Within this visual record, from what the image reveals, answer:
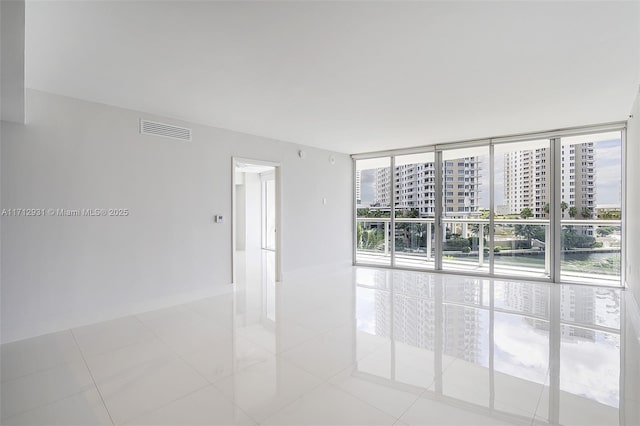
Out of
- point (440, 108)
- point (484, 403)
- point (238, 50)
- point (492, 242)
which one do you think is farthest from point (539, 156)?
point (238, 50)

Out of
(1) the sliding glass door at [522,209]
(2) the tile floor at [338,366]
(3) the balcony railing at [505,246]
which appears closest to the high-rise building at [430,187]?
(3) the balcony railing at [505,246]

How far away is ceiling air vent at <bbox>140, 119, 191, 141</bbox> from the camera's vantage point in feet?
12.6

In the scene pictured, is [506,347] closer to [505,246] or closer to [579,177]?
[505,246]

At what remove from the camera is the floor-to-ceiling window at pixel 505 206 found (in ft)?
15.9

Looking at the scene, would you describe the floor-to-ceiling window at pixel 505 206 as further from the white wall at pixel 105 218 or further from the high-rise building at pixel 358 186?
the white wall at pixel 105 218

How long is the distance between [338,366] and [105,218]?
305 centimetres

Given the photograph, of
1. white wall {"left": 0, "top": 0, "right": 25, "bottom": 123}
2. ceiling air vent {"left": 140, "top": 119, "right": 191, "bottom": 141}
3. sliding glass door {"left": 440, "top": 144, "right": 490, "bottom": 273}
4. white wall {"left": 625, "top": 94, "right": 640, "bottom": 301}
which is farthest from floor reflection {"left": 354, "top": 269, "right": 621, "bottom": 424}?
ceiling air vent {"left": 140, "top": 119, "right": 191, "bottom": 141}

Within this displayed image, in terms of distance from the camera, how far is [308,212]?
5.96m

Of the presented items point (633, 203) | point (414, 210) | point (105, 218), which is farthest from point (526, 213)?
point (105, 218)

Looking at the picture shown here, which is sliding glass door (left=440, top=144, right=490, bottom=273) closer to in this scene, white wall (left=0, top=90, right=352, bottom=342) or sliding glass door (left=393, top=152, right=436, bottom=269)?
sliding glass door (left=393, top=152, right=436, bottom=269)

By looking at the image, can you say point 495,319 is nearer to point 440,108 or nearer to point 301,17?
point 440,108

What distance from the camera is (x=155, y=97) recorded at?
3.36 m

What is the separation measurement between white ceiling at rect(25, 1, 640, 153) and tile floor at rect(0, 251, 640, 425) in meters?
2.49

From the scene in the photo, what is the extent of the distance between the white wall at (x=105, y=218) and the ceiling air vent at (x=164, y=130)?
7 cm
